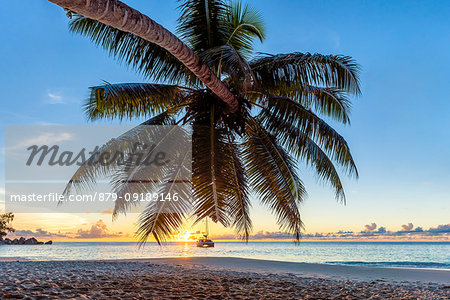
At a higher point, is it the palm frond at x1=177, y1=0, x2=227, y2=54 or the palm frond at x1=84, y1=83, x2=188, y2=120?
the palm frond at x1=177, y1=0, x2=227, y2=54

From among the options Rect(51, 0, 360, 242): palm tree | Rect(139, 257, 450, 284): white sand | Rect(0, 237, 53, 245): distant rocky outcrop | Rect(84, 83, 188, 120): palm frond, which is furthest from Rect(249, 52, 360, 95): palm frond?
Rect(0, 237, 53, 245): distant rocky outcrop

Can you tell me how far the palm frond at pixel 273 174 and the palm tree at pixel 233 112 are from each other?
22mm

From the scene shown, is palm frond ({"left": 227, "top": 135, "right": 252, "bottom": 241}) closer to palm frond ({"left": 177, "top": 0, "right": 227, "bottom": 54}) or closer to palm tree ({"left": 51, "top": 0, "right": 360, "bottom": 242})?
palm tree ({"left": 51, "top": 0, "right": 360, "bottom": 242})

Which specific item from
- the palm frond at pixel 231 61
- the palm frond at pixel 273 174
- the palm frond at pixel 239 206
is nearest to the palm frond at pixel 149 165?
the palm frond at pixel 239 206

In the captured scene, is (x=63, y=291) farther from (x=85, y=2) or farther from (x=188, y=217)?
(x=85, y=2)

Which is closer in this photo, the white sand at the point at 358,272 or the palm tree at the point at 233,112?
the palm tree at the point at 233,112

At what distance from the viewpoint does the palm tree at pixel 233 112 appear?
7.96 m

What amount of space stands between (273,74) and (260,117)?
53.4 inches

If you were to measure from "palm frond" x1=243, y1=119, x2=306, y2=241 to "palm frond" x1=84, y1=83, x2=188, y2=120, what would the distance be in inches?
80.2

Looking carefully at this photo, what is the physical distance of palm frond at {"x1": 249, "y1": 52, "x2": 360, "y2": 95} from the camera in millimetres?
8188

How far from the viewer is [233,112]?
874 cm

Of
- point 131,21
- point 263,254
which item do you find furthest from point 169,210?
point 263,254

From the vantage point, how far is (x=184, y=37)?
31.3ft

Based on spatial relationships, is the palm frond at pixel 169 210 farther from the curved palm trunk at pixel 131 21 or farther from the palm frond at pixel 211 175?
the curved palm trunk at pixel 131 21
